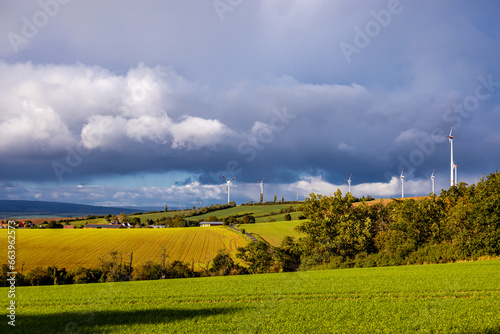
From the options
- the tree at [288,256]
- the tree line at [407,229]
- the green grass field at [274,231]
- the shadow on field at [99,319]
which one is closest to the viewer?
the shadow on field at [99,319]

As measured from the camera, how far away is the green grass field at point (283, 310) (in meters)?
14.4

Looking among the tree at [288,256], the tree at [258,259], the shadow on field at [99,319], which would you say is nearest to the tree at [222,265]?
the tree at [258,259]

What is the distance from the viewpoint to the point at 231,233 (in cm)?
9869

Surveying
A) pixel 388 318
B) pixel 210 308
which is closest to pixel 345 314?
pixel 388 318

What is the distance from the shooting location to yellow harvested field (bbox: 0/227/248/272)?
67.2m

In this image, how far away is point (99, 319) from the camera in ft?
54.4

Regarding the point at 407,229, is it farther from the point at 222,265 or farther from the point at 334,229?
the point at 222,265

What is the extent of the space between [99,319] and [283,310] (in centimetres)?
942

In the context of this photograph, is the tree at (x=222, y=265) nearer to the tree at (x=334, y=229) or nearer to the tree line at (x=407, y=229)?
the tree line at (x=407, y=229)

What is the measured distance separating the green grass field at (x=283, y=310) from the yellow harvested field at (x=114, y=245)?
138ft

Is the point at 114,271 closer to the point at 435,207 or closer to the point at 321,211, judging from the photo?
the point at 321,211

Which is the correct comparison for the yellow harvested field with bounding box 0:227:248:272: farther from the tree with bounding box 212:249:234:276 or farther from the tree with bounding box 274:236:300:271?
the tree with bounding box 274:236:300:271

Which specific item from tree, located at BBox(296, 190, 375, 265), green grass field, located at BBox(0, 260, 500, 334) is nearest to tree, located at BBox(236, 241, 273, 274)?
tree, located at BBox(296, 190, 375, 265)

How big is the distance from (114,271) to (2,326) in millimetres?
38225
